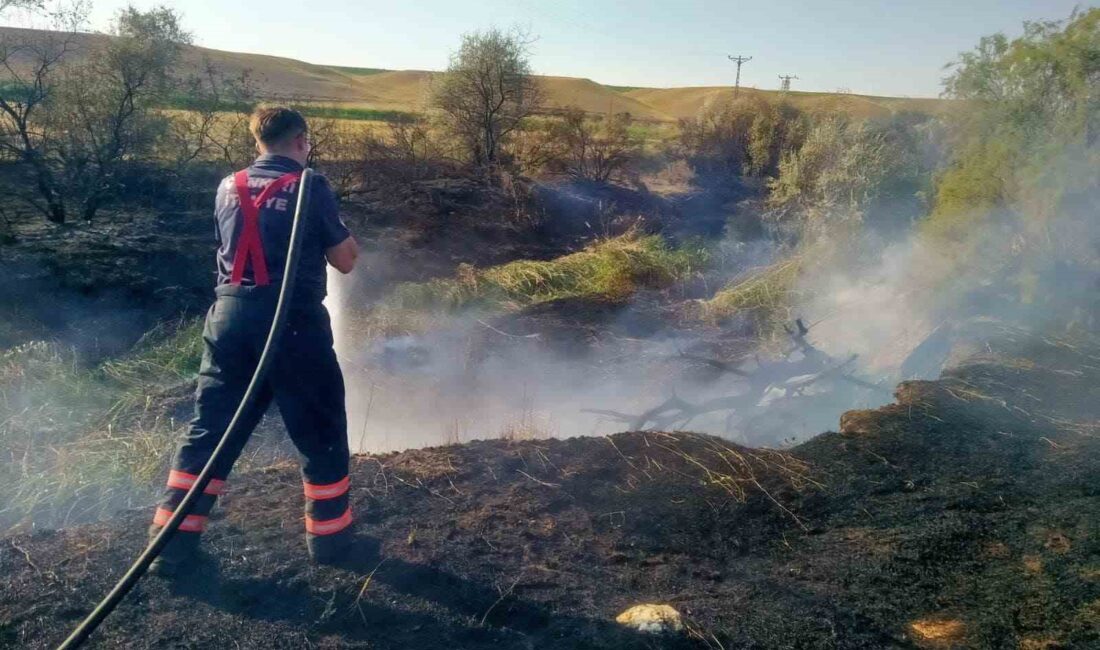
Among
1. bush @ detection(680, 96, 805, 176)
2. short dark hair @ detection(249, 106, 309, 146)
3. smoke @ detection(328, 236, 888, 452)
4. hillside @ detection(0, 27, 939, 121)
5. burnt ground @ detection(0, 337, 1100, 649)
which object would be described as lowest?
smoke @ detection(328, 236, 888, 452)

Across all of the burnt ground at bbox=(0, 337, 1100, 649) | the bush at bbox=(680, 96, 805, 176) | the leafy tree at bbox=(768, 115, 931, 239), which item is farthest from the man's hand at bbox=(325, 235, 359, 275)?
the bush at bbox=(680, 96, 805, 176)

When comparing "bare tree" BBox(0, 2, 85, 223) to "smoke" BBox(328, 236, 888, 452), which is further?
"bare tree" BBox(0, 2, 85, 223)

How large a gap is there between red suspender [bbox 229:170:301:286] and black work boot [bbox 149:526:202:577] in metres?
1.14

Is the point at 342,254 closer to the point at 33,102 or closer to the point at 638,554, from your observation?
the point at 638,554

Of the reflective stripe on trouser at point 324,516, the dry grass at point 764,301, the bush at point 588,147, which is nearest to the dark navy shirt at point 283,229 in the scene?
the reflective stripe on trouser at point 324,516

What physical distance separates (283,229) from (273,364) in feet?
1.96

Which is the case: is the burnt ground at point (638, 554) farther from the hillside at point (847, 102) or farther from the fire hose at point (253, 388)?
the hillside at point (847, 102)

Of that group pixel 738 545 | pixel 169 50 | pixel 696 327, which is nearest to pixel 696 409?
pixel 696 327

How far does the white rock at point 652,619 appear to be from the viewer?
10.1 ft

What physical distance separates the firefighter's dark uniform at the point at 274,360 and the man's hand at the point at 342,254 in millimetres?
36

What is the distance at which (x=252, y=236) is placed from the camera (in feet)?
11.0

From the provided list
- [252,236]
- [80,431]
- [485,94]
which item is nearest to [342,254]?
[252,236]

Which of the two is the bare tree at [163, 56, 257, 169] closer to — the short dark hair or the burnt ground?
the burnt ground

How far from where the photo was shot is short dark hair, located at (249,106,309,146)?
348cm
